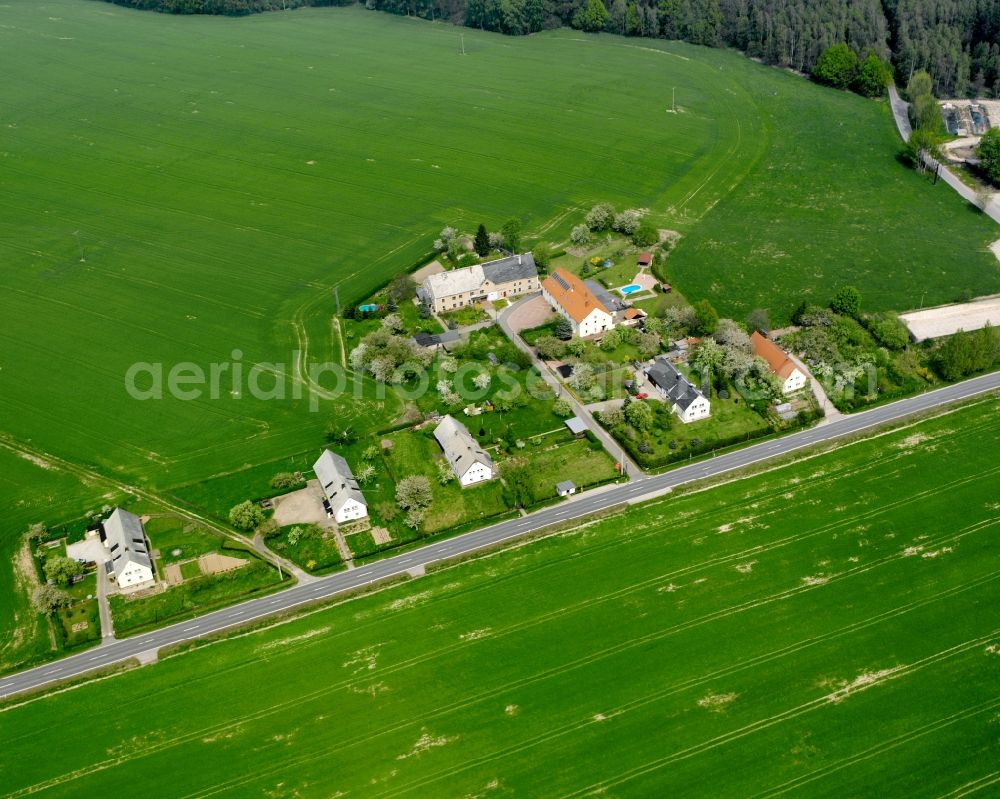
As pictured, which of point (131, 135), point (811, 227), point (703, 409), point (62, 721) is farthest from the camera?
point (131, 135)

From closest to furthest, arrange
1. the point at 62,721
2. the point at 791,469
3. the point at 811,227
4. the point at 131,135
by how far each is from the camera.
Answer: the point at 62,721, the point at 791,469, the point at 811,227, the point at 131,135

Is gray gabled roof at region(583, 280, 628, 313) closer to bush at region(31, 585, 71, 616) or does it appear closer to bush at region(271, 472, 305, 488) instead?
Result: bush at region(271, 472, 305, 488)

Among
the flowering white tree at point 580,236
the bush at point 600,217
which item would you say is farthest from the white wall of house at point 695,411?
the bush at point 600,217

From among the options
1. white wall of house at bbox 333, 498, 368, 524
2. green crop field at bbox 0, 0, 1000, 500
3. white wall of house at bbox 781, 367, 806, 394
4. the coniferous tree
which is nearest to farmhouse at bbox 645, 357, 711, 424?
white wall of house at bbox 781, 367, 806, 394

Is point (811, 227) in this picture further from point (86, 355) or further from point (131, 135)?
point (131, 135)

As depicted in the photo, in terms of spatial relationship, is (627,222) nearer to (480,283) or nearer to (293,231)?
(480,283)

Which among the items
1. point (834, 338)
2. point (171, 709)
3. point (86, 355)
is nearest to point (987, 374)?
point (834, 338)
